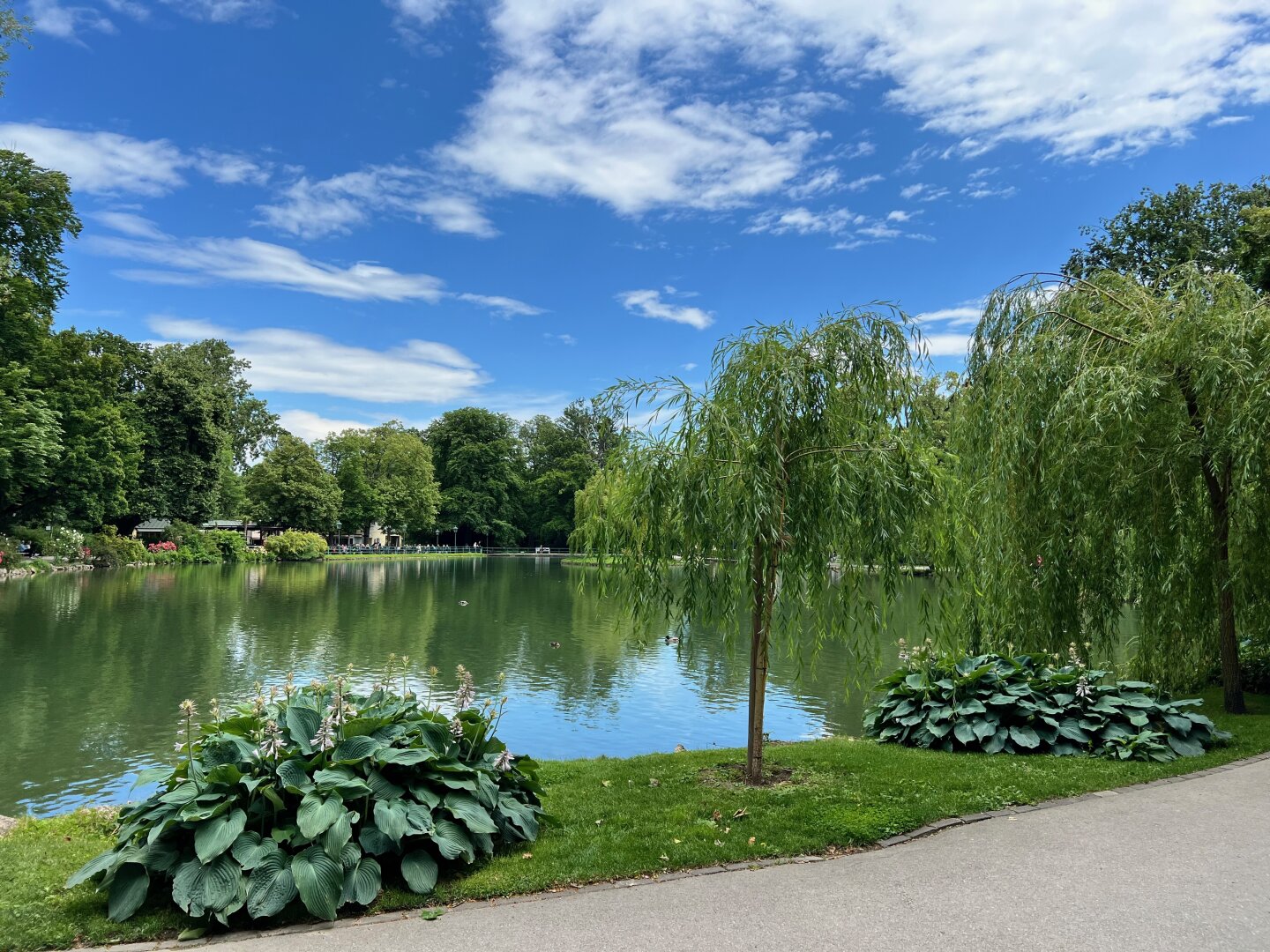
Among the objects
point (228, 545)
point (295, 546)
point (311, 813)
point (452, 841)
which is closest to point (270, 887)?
point (311, 813)

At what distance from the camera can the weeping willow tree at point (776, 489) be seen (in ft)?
19.6

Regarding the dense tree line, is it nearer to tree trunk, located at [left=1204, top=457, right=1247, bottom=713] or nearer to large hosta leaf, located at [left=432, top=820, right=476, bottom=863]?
large hosta leaf, located at [left=432, top=820, right=476, bottom=863]

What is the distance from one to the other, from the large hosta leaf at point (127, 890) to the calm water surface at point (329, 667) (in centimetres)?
338

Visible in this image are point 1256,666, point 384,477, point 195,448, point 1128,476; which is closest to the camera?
point 1128,476

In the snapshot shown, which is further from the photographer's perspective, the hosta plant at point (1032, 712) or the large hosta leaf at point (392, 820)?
the hosta plant at point (1032, 712)

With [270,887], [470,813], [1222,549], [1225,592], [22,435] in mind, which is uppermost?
[22,435]

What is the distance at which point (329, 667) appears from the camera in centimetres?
1616

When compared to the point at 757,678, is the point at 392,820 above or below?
below

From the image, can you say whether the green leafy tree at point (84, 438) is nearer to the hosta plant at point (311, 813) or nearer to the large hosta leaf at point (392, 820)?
the hosta plant at point (311, 813)

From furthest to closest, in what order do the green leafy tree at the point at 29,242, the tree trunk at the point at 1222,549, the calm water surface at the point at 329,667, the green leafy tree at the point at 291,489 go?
the green leafy tree at the point at 291,489
the green leafy tree at the point at 29,242
the calm water surface at the point at 329,667
the tree trunk at the point at 1222,549

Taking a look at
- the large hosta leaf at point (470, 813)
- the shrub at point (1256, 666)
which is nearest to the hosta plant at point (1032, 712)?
the shrub at point (1256, 666)

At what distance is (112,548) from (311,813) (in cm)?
4662

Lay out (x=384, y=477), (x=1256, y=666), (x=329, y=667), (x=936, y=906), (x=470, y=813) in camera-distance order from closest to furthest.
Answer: (x=936, y=906) → (x=470, y=813) → (x=1256, y=666) → (x=329, y=667) → (x=384, y=477)

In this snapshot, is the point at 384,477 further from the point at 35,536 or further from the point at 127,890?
the point at 127,890
